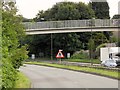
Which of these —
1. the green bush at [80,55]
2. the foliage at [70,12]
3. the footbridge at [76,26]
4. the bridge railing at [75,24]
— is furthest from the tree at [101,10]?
the bridge railing at [75,24]

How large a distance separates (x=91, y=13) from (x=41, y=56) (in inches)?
773

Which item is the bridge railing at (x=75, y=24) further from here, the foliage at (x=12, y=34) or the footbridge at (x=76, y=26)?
the foliage at (x=12, y=34)

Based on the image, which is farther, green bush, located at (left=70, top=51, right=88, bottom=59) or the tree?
the tree

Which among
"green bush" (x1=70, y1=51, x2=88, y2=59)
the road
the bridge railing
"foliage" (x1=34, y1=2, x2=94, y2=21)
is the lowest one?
"green bush" (x1=70, y1=51, x2=88, y2=59)

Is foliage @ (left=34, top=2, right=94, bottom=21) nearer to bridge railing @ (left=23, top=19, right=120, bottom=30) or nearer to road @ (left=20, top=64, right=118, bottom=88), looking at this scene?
bridge railing @ (left=23, top=19, right=120, bottom=30)

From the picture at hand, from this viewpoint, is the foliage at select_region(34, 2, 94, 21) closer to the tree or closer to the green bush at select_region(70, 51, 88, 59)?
the tree

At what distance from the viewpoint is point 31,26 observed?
78.6 metres

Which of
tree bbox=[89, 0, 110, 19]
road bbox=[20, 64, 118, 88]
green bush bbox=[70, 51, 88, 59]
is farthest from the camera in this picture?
tree bbox=[89, 0, 110, 19]

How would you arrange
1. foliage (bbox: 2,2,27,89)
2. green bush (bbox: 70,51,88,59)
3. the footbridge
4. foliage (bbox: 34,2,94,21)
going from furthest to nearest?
foliage (bbox: 34,2,94,21) → green bush (bbox: 70,51,88,59) → the footbridge → foliage (bbox: 2,2,27,89)

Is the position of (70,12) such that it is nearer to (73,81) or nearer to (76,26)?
(76,26)

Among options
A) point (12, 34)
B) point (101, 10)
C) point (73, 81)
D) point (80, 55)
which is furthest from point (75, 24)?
point (12, 34)

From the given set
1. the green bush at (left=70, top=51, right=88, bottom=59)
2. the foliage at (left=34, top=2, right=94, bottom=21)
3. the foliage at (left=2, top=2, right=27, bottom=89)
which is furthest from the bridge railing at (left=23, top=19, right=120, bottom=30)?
the foliage at (left=2, top=2, right=27, bottom=89)

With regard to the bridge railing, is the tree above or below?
above

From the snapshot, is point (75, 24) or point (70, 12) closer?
point (75, 24)
